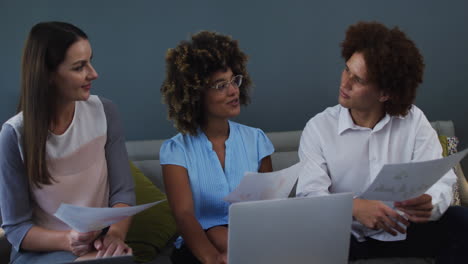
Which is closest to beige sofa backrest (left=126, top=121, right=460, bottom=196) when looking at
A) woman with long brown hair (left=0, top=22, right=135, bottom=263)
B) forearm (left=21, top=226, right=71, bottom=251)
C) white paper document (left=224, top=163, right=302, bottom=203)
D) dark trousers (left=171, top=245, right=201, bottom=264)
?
dark trousers (left=171, top=245, right=201, bottom=264)

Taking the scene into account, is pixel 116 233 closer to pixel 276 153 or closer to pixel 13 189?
pixel 13 189

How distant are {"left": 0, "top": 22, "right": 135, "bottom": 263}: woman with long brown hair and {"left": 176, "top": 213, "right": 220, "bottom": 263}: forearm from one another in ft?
0.60

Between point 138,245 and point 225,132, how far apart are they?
0.55 m

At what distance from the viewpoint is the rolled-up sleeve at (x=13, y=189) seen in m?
1.47

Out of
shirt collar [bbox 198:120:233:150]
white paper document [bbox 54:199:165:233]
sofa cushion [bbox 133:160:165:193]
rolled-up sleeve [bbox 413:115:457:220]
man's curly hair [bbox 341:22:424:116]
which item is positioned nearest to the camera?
white paper document [bbox 54:199:165:233]

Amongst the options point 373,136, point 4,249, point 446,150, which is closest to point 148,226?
point 4,249

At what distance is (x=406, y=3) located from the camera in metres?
2.61

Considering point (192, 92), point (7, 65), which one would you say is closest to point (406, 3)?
point (192, 92)

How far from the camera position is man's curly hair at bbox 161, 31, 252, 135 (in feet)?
5.81

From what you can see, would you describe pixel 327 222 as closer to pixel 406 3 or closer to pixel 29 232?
pixel 29 232

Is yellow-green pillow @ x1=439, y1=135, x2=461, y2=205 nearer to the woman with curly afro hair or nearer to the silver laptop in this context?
the woman with curly afro hair

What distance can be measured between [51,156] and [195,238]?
1.72ft

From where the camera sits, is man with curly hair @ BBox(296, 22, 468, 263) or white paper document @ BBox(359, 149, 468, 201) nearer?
white paper document @ BBox(359, 149, 468, 201)

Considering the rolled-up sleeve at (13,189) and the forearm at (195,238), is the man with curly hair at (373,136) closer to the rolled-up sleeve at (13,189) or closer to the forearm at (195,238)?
the forearm at (195,238)
